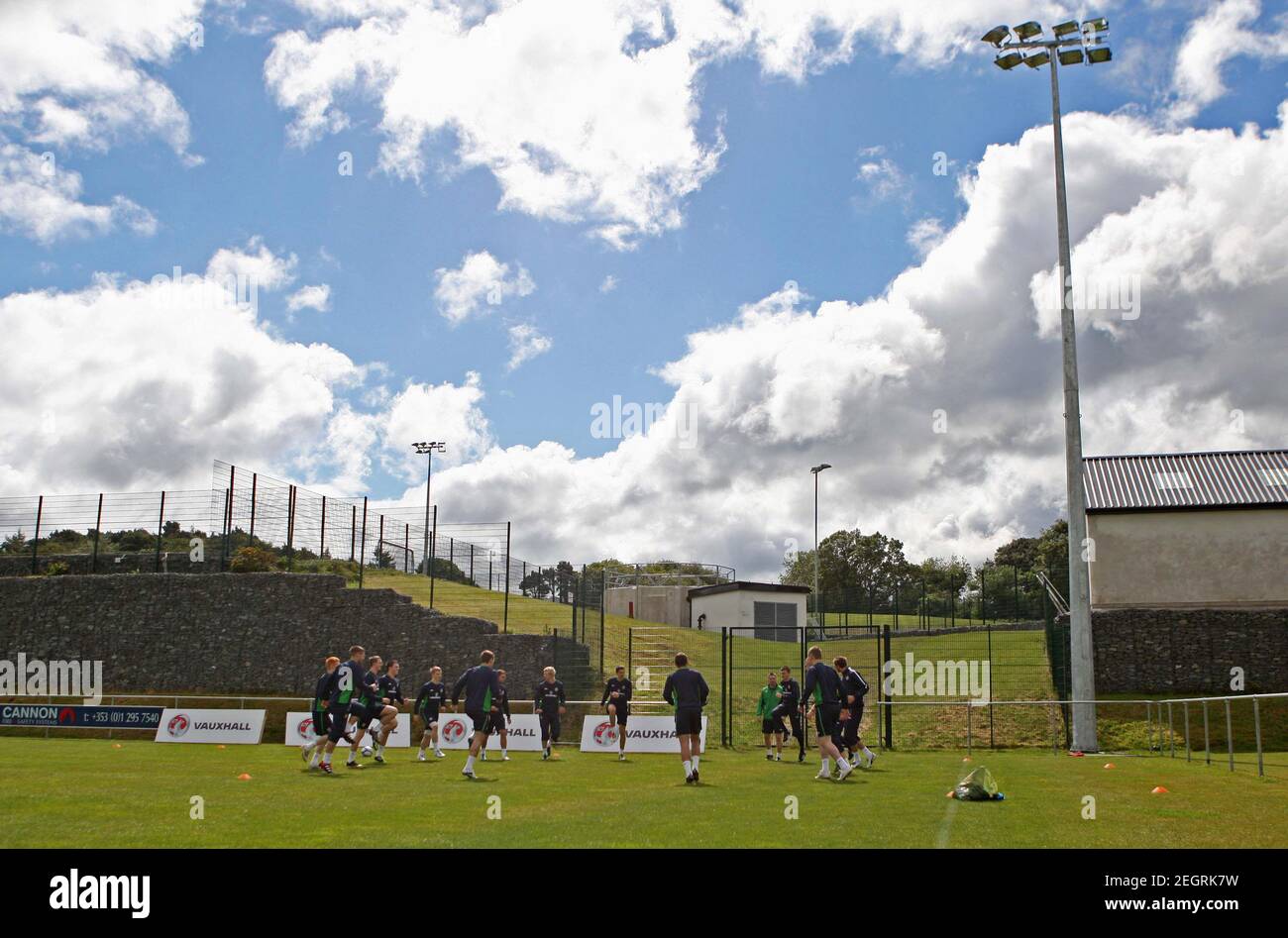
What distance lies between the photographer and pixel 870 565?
102 m

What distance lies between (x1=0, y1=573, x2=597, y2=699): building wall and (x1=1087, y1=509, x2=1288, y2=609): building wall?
19.3m


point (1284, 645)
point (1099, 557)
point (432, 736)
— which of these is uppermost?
point (1099, 557)

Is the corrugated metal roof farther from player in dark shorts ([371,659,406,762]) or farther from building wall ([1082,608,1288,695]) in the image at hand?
player in dark shorts ([371,659,406,762])

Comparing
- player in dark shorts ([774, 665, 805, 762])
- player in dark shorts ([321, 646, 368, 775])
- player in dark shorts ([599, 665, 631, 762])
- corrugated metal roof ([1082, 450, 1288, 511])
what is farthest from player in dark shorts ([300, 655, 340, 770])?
corrugated metal roof ([1082, 450, 1288, 511])

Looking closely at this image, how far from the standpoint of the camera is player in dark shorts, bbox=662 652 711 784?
52.1ft

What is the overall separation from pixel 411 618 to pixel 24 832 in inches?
1099

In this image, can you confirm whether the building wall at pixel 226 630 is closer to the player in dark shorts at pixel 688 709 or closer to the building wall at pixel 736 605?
the player in dark shorts at pixel 688 709

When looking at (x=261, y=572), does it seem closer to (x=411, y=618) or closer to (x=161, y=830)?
(x=411, y=618)

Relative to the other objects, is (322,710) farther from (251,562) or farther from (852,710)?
(251,562)

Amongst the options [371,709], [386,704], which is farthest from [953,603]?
[371,709]

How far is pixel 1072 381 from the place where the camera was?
79.2 ft

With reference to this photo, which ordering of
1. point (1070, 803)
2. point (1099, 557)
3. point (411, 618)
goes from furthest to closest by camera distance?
point (411, 618) < point (1099, 557) < point (1070, 803)

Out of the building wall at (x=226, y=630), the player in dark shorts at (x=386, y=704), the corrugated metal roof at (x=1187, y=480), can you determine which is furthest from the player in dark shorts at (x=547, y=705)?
the corrugated metal roof at (x=1187, y=480)
